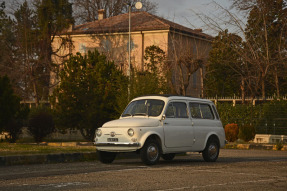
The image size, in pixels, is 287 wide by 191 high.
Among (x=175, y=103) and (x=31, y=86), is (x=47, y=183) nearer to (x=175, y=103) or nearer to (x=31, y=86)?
(x=175, y=103)

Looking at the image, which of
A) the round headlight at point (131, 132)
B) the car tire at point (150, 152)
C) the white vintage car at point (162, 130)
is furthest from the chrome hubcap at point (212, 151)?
the round headlight at point (131, 132)

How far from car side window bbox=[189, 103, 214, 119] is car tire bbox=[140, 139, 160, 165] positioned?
206 centimetres

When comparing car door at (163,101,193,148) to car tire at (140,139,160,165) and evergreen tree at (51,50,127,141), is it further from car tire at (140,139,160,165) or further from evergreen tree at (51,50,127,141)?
evergreen tree at (51,50,127,141)

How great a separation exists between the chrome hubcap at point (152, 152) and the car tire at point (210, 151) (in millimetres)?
2222

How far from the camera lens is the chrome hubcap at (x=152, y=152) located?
559 inches

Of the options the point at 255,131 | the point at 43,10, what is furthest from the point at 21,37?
the point at 255,131

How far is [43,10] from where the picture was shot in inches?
2247

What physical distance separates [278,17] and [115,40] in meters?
19.8

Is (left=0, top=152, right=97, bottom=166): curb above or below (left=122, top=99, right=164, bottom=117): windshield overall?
below

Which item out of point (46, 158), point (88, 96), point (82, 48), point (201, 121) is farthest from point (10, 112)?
point (82, 48)

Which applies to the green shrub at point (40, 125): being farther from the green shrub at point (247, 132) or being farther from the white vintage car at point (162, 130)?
the white vintage car at point (162, 130)

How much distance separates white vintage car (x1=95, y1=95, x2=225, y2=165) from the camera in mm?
14211

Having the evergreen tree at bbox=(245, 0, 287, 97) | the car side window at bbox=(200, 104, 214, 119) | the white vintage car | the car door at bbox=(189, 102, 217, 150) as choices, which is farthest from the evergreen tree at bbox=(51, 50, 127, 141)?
the white vintage car

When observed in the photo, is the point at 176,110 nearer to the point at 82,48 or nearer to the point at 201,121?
the point at 201,121
